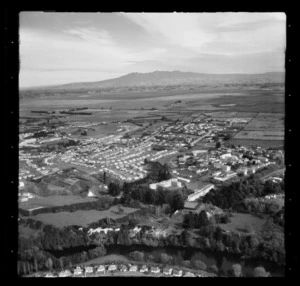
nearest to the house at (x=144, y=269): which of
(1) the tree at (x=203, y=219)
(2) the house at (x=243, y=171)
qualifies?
(1) the tree at (x=203, y=219)

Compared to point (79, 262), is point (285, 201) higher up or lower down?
higher up

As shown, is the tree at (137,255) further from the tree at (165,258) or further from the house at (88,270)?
the house at (88,270)

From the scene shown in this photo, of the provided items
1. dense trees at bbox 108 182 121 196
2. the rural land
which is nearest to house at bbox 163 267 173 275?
the rural land

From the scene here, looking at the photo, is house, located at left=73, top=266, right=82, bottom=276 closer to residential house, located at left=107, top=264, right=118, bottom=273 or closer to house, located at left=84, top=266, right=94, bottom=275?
house, located at left=84, top=266, right=94, bottom=275

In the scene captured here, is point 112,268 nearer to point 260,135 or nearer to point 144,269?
point 144,269
